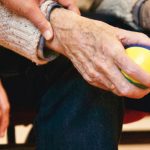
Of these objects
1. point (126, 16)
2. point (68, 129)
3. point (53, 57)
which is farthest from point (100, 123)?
point (126, 16)

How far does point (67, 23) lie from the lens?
798 millimetres

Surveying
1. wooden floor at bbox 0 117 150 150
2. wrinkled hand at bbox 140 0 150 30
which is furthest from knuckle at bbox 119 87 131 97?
wooden floor at bbox 0 117 150 150

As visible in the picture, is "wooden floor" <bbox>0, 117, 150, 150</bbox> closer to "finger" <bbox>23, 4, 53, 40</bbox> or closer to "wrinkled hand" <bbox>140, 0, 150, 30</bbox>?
"wrinkled hand" <bbox>140, 0, 150, 30</bbox>

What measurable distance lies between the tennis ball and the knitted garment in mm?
226

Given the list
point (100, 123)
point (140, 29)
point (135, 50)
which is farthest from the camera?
point (140, 29)

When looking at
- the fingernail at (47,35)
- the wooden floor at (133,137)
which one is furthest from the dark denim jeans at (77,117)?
the wooden floor at (133,137)

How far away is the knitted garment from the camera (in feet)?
2.76

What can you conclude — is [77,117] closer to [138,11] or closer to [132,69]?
[132,69]

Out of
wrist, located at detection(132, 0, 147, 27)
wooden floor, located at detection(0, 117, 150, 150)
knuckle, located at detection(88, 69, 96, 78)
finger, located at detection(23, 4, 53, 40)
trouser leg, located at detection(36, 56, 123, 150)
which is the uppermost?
wrist, located at detection(132, 0, 147, 27)

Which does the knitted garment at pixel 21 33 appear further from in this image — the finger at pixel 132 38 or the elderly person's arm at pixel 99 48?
the finger at pixel 132 38

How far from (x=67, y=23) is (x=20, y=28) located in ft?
0.40

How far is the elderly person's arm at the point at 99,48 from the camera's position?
2.30ft

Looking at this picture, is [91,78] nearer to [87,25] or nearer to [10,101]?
[87,25]

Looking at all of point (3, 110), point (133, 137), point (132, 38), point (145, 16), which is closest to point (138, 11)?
point (145, 16)
